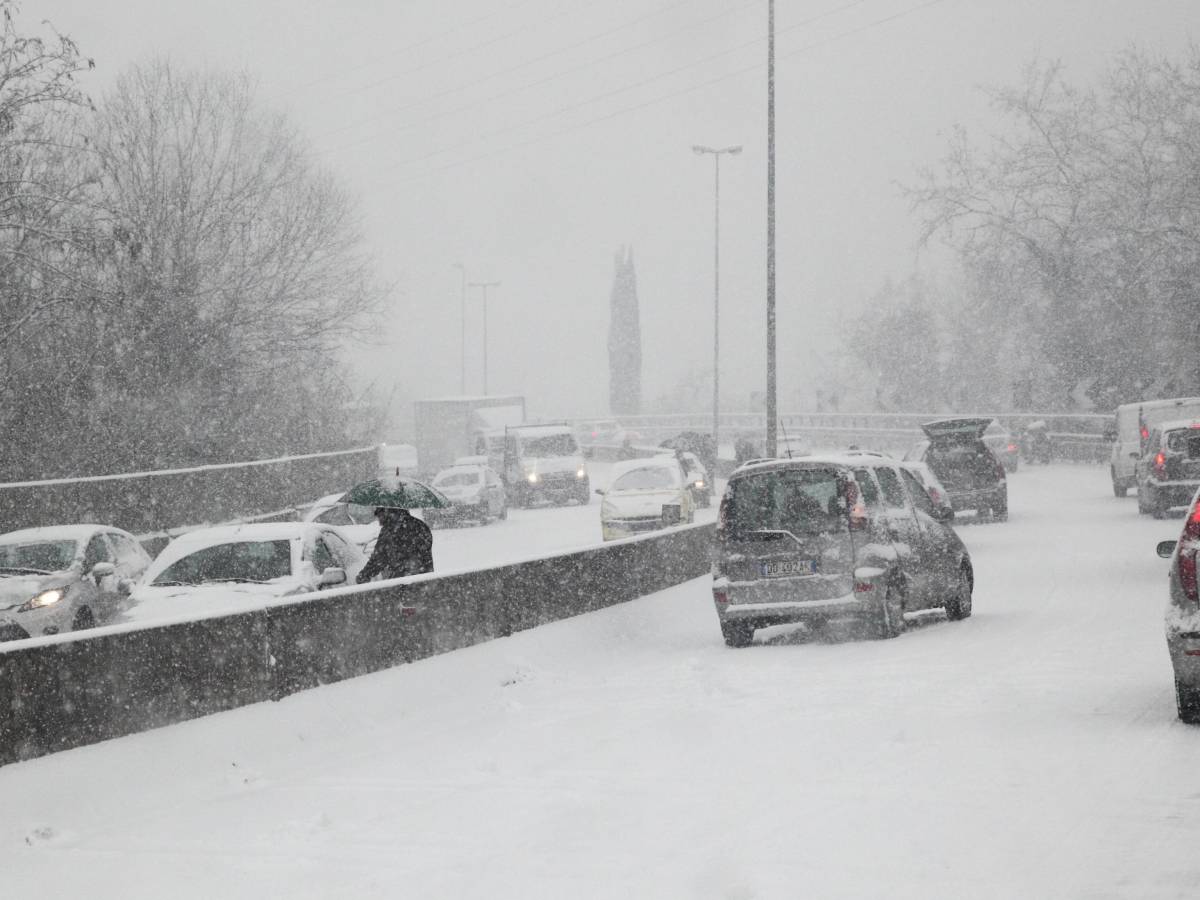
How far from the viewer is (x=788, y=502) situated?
46.3 ft

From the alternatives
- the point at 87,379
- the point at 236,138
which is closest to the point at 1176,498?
the point at 87,379

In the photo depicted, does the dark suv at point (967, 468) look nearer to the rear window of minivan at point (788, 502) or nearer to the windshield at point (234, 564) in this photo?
the rear window of minivan at point (788, 502)

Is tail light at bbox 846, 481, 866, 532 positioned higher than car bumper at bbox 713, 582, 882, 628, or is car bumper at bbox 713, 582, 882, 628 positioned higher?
tail light at bbox 846, 481, 866, 532

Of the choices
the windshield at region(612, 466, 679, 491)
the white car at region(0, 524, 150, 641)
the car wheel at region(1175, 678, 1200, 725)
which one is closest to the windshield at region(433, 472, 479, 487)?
the windshield at region(612, 466, 679, 491)

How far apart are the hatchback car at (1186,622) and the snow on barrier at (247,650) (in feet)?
17.7

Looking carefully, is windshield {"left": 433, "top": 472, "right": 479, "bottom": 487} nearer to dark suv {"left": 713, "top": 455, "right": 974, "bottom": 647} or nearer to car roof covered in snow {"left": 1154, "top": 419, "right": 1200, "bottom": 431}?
car roof covered in snow {"left": 1154, "top": 419, "right": 1200, "bottom": 431}

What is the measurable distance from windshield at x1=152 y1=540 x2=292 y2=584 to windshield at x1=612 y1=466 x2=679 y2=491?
1787 cm

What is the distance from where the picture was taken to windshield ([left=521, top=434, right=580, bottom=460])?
44781mm

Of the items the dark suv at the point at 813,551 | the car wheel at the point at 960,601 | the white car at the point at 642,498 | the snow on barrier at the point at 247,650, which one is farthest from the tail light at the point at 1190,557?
the white car at the point at 642,498

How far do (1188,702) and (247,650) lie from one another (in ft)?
18.5

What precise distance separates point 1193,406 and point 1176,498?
4535 mm

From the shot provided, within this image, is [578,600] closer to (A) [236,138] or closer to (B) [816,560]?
(B) [816,560]

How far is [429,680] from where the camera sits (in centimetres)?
1171

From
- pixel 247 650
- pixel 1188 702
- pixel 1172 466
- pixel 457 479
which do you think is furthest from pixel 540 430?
pixel 1188 702
